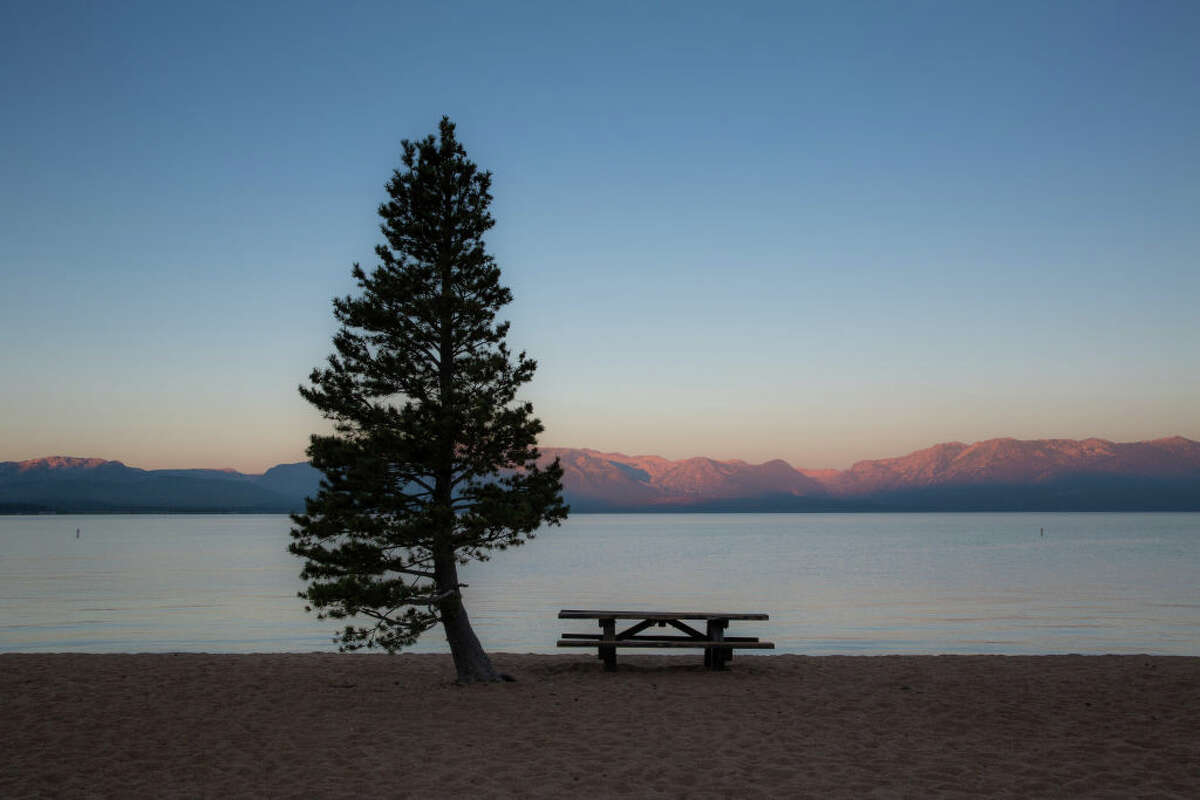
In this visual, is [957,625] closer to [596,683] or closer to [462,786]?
[596,683]

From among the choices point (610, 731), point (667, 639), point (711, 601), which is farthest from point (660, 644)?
point (711, 601)

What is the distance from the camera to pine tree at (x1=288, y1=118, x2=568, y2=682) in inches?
Answer: 585

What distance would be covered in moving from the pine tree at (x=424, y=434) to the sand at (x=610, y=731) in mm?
1999

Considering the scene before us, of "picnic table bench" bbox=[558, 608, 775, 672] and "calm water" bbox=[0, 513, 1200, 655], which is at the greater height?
"picnic table bench" bbox=[558, 608, 775, 672]

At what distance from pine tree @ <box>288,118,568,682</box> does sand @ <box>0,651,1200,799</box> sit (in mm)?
1999

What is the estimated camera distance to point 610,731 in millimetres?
12047

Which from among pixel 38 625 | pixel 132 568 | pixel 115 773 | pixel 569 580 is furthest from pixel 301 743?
pixel 132 568

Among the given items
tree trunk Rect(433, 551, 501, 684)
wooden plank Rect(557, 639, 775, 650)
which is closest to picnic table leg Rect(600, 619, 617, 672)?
wooden plank Rect(557, 639, 775, 650)

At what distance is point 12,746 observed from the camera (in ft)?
36.5

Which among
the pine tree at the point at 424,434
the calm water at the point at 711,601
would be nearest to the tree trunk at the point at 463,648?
the pine tree at the point at 424,434

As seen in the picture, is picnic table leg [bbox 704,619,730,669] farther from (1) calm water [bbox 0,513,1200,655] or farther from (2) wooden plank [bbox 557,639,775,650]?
(1) calm water [bbox 0,513,1200,655]

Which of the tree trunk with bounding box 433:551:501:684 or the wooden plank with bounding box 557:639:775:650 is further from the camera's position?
the wooden plank with bounding box 557:639:775:650

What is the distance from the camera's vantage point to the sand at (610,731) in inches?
371

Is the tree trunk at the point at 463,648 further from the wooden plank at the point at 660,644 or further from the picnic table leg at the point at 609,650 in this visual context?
the picnic table leg at the point at 609,650
